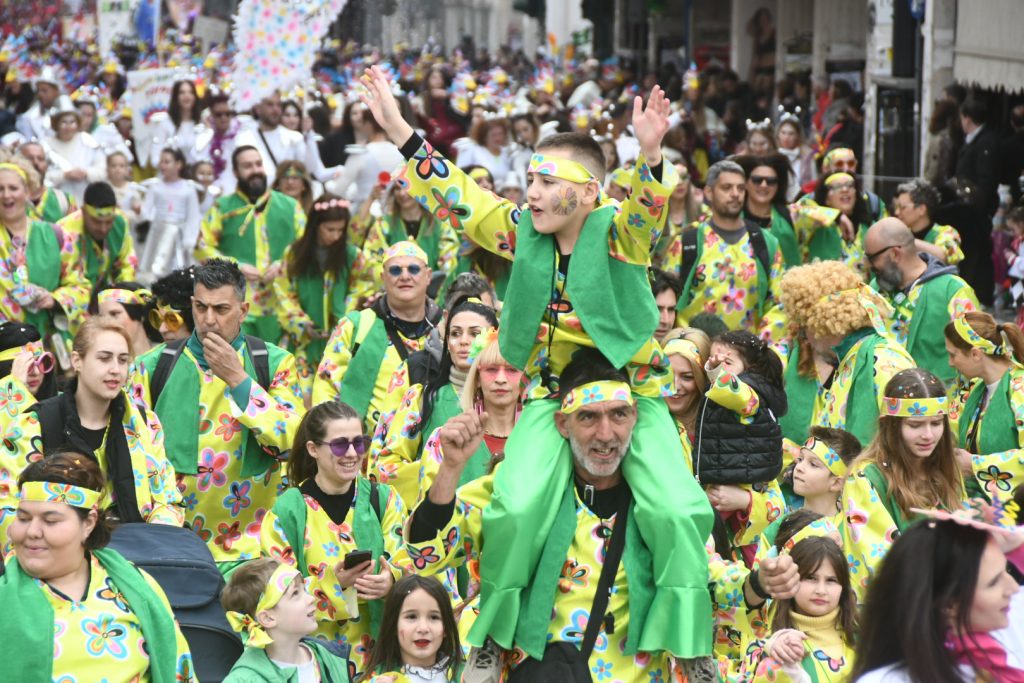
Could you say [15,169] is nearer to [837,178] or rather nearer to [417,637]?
[837,178]

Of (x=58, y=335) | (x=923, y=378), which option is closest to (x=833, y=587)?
(x=923, y=378)

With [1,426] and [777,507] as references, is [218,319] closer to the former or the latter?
[1,426]

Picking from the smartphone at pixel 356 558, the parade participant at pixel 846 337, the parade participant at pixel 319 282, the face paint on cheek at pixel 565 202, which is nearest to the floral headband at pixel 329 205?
the parade participant at pixel 319 282

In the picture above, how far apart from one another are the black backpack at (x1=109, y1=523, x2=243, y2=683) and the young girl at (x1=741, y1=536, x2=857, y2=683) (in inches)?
77.2

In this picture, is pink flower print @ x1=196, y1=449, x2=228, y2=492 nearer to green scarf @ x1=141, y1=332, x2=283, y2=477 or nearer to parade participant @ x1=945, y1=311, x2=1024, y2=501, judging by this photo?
green scarf @ x1=141, y1=332, x2=283, y2=477

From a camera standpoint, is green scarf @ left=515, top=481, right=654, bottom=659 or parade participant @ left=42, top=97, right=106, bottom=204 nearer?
green scarf @ left=515, top=481, right=654, bottom=659

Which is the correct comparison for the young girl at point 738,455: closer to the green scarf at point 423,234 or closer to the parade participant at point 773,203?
the parade participant at point 773,203

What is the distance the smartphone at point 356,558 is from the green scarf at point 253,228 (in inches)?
291

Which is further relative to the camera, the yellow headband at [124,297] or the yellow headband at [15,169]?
the yellow headband at [15,169]

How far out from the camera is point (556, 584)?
5805 millimetres

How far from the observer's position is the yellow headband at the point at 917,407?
712 cm

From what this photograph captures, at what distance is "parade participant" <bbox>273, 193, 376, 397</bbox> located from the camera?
501 inches

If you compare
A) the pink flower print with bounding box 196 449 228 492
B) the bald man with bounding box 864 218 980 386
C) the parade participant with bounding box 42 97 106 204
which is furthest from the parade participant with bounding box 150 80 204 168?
the pink flower print with bounding box 196 449 228 492

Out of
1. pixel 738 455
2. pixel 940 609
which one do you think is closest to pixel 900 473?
pixel 738 455
